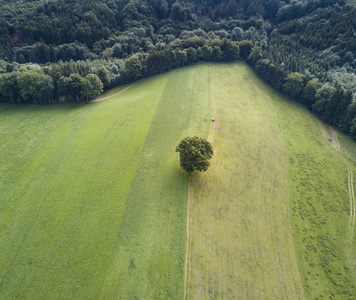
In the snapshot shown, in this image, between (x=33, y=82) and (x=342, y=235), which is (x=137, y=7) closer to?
(x=33, y=82)

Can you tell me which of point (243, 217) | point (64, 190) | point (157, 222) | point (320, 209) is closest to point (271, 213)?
point (243, 217)

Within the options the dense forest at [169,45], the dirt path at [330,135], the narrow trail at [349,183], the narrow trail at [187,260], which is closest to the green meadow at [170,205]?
the narrow trail at [187,260]

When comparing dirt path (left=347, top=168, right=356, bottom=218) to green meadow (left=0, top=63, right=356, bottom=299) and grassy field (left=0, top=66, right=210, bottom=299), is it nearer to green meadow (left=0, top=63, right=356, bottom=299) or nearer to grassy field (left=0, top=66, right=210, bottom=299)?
green meadow (left=0, top=63, right=356, bottom=299)

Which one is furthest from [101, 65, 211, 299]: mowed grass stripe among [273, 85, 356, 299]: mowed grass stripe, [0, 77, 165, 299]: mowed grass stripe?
[273, 85, 356, 299]: mowed grass stripe

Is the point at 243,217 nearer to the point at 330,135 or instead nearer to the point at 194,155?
the point at 194,155

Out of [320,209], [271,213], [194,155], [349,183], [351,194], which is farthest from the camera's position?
[349,183]

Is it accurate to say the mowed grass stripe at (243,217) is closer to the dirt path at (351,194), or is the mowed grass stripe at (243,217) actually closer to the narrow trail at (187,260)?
the narrow trail at (187,260)
